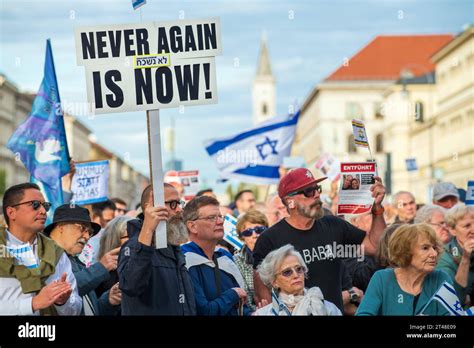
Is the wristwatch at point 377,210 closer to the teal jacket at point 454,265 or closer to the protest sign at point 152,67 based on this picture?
the teal jacket at point 454,265

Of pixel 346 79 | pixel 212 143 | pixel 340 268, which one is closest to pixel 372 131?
pixel 346 79

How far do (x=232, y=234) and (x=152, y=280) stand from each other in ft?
10.5

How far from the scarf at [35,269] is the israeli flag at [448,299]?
5.96 feet

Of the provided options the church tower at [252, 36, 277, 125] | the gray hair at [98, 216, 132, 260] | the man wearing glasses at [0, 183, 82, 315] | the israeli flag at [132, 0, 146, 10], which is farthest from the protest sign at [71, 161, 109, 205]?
the church tower at [252, 36, 277, 125]

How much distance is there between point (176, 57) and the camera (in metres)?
5.44

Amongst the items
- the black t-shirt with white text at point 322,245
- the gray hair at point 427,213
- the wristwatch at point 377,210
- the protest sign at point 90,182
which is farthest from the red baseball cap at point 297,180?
the protest sign at point 90,182

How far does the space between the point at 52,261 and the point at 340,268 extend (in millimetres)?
1832

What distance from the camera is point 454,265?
7.36 meters

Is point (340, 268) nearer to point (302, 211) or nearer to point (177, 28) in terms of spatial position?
point (302, 211)

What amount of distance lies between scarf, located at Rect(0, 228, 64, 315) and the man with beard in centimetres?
147

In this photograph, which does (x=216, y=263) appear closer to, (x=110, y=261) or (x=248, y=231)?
(x=110, y=261)

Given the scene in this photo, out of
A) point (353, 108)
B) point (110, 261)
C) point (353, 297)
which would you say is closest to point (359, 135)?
point (353, 297)
